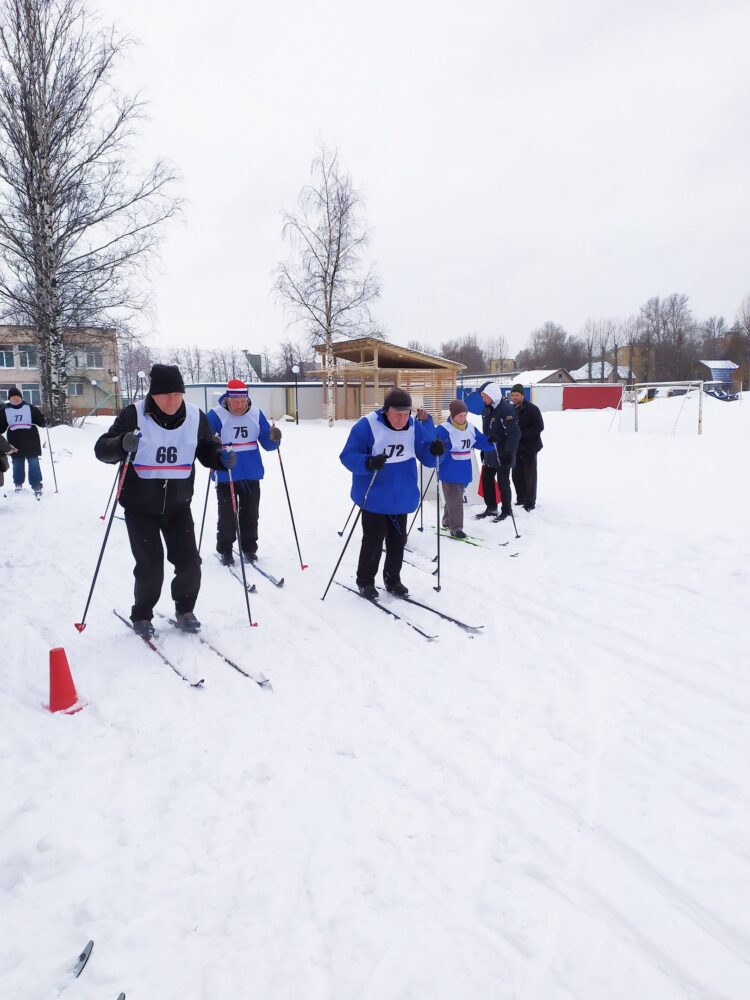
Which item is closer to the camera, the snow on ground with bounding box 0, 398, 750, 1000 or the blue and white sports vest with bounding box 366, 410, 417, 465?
the snow on ground with bounding box 0, 398, 750, 1000

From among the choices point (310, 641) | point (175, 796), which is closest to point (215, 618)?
point (310, 641)

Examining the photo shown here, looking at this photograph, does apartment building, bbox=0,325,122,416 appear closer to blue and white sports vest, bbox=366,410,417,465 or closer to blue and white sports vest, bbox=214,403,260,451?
blue and white sports vest, bbox=214,403,260,451

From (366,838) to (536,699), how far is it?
1.48m

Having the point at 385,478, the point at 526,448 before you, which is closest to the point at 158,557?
the point at 385,478

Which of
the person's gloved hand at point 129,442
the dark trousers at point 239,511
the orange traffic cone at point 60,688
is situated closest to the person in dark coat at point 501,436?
the dark trousers at point 239,511

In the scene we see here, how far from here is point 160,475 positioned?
155 inches

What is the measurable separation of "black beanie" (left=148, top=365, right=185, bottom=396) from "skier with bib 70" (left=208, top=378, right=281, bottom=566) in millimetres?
1717

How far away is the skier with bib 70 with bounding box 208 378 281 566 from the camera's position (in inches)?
228

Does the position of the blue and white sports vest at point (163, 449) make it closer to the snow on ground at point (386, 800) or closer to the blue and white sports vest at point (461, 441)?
the snow on ground at point (386, 800)

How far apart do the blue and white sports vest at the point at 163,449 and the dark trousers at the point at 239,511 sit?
1784mm

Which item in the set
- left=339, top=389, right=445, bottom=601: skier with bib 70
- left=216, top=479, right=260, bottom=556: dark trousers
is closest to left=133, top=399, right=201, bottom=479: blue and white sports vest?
left=339, top=389, right=445, bottom=601: skier with bib 70

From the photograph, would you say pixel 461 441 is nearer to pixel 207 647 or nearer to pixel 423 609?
pixel 423 609

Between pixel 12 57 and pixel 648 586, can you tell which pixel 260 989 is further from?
pixel 12 57

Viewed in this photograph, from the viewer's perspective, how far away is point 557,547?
21.5 feet
